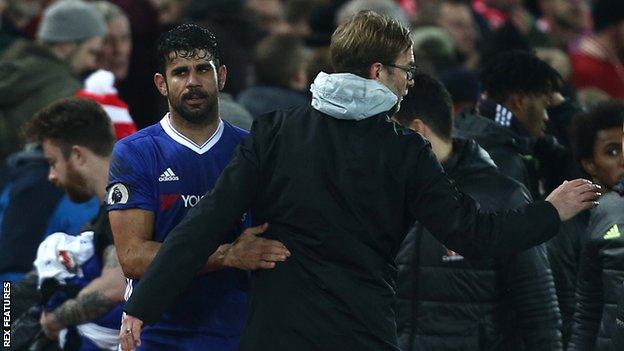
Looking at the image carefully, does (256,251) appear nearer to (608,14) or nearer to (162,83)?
(162,83)

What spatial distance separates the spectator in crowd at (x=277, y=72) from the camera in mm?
9500

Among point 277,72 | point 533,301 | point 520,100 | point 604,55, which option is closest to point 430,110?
point 533,301

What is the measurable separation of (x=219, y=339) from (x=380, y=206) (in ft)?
3.01

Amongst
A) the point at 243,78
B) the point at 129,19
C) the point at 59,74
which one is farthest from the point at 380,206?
the point at 129,19

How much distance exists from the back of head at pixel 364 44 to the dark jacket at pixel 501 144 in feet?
5.39

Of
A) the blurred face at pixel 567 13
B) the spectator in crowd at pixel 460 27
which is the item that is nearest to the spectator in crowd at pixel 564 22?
the blurred face at pixel 567 13

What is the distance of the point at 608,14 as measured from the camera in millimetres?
12555

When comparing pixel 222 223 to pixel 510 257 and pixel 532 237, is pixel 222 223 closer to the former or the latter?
pixel 532 237

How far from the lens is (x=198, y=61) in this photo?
18.9 ft

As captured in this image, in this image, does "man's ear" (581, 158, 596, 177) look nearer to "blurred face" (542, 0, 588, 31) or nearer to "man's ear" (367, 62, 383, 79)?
"man's ear" (367, 62, 383, 79)

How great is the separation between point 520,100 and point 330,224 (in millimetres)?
2406

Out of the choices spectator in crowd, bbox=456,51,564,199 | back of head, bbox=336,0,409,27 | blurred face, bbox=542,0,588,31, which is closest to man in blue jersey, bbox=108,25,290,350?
spectator in crowd, bbox=456,51,564,199

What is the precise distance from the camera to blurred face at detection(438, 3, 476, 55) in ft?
43.7

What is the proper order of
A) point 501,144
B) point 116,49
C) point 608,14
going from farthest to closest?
point 608,14
point 116,49
point 501,144
